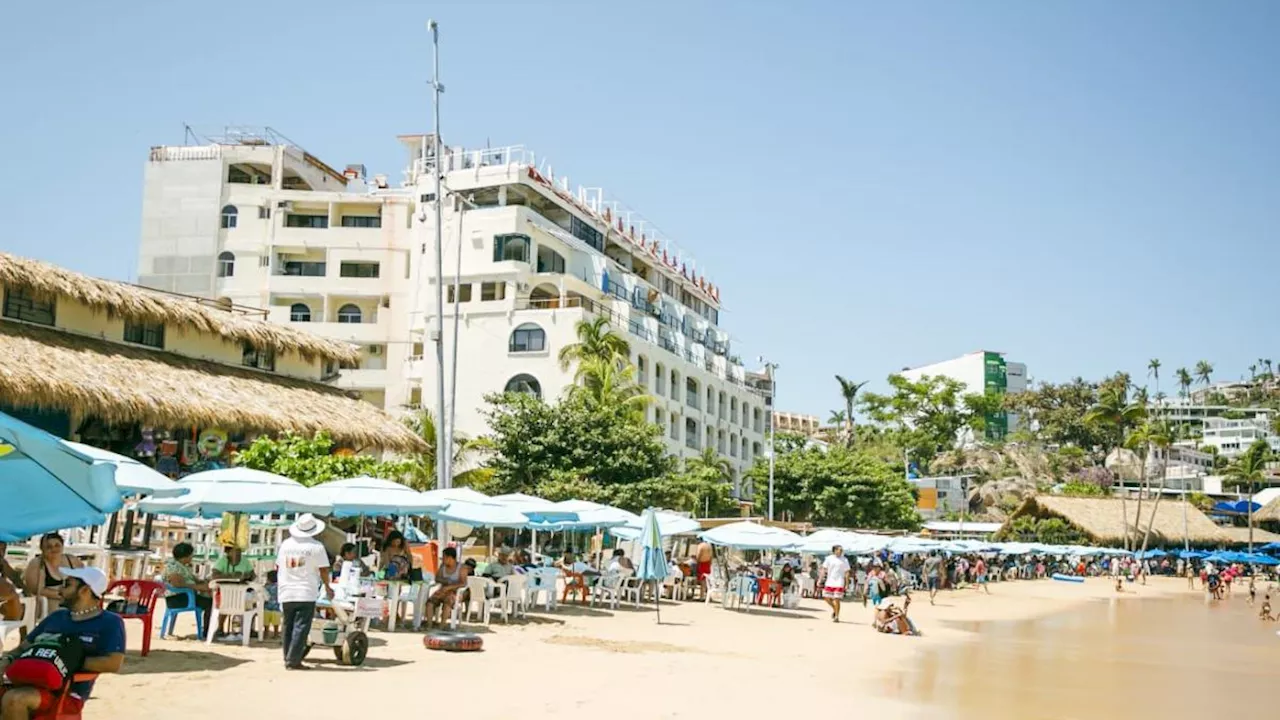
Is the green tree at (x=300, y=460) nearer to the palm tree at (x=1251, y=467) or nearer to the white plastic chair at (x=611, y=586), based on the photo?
the white plastic chair at (x=611, y=586)

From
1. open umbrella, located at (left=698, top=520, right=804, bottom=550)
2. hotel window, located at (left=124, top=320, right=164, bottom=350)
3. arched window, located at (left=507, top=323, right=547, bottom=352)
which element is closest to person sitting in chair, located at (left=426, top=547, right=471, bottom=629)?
open umbrella, located at (left=698, top=520, right=804, bottom=550)

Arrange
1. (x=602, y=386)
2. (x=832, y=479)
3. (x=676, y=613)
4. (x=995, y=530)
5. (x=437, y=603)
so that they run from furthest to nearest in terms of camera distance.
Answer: (x=995, y=530) → (x=832, y=479) → (x=602, y=386) → (x=676, y=613) → (x=437, y=603)

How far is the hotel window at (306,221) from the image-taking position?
5147 cm

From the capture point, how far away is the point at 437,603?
15.4 metres

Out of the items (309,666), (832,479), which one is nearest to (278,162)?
(832,479)

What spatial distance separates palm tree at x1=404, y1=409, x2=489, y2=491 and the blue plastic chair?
1608 centimetres

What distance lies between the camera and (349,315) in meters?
51.6

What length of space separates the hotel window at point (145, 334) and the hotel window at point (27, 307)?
1.76m

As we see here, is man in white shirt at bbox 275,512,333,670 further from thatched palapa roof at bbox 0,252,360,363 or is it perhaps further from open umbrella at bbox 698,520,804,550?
thatched palapa roof at bbox 0,252,360,363

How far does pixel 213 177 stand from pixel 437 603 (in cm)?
4232

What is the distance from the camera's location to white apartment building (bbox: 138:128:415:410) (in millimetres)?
50719

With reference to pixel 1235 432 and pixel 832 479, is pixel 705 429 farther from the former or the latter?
pixel 1235 432

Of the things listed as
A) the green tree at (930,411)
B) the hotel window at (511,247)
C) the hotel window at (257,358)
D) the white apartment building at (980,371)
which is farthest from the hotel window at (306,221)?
the white apartment building at (980,371)

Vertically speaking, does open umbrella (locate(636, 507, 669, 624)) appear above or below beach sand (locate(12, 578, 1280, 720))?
above
